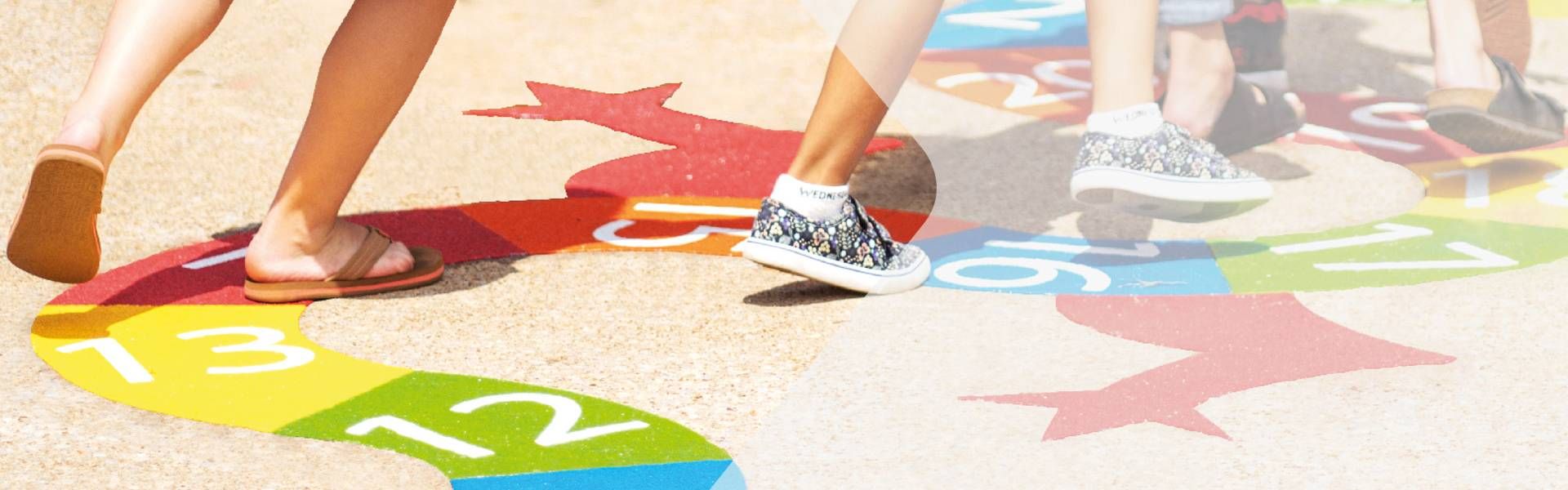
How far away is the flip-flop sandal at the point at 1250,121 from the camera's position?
341cm

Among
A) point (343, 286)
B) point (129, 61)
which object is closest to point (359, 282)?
point (343, 286)

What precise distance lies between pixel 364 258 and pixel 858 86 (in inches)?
29.7

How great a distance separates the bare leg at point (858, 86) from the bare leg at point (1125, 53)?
1.11ft

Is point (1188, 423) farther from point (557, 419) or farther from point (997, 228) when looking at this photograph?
point (997, 228)

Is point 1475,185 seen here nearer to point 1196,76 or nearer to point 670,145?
point 1196,76

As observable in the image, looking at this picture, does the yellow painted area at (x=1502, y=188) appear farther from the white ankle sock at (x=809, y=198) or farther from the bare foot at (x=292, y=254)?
the bare foot at (x=292, y=254)

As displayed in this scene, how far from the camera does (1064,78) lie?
14.3 ft

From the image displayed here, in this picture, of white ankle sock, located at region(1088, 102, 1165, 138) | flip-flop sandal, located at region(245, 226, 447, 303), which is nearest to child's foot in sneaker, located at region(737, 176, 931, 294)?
white ankle sock, located at region(1088, 102, 1165, 138)

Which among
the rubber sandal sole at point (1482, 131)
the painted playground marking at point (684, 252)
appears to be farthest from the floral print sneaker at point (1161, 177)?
the rubber sandal sole at point (1482, 131)

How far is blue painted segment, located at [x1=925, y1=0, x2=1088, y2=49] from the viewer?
454cm

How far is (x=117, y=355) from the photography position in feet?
7.36

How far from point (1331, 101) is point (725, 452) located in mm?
2692

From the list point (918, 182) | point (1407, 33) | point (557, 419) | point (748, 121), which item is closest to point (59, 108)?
point (748, 121)

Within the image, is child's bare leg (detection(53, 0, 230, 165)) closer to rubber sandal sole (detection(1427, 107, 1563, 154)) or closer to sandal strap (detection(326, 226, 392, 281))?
sandal strap (detection(326, 226, 392, 281))
